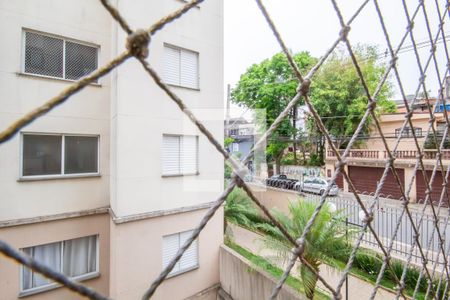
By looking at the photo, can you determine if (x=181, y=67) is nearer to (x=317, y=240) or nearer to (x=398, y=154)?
(x=317, y=240)

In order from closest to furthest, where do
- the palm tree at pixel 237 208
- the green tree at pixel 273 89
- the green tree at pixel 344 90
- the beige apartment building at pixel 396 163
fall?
1. the palm tree at pixel 237 208
2. the beige apartment building at pixel 396 163
3. the green tree at pixel 344 90
4. the green tree at pixel 273 89

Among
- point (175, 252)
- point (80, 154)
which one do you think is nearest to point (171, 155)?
point (80, 154)

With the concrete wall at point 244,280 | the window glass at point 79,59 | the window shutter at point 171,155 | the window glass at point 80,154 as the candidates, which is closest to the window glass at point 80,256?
the window glass at point 80,154

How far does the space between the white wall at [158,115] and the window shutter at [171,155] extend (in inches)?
4.6

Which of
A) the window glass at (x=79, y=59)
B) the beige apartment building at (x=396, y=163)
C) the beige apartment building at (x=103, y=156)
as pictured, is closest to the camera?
the beige apartment building at (x=103, y=156)

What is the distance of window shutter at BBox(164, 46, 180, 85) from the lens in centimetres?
427

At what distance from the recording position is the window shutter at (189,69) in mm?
4465

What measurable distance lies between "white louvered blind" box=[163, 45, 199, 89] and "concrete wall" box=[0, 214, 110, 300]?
104 inches

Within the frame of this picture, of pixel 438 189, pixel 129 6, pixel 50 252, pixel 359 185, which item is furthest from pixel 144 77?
pixel 359 185

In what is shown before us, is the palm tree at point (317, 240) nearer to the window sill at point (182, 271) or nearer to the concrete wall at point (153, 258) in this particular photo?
the concrete wall at point (153, 258)

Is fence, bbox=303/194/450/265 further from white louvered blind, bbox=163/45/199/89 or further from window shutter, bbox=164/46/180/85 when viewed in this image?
window shutter, bbox=164/46/180/85

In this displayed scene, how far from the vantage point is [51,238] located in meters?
3.79

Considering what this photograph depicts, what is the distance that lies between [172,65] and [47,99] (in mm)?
2002

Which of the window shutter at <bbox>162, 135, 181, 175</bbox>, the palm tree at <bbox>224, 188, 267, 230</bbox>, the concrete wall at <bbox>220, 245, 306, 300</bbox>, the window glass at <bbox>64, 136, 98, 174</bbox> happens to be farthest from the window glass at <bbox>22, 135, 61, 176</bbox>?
the palm tree at <bbox>224, 188, 267, 230</bbox>
